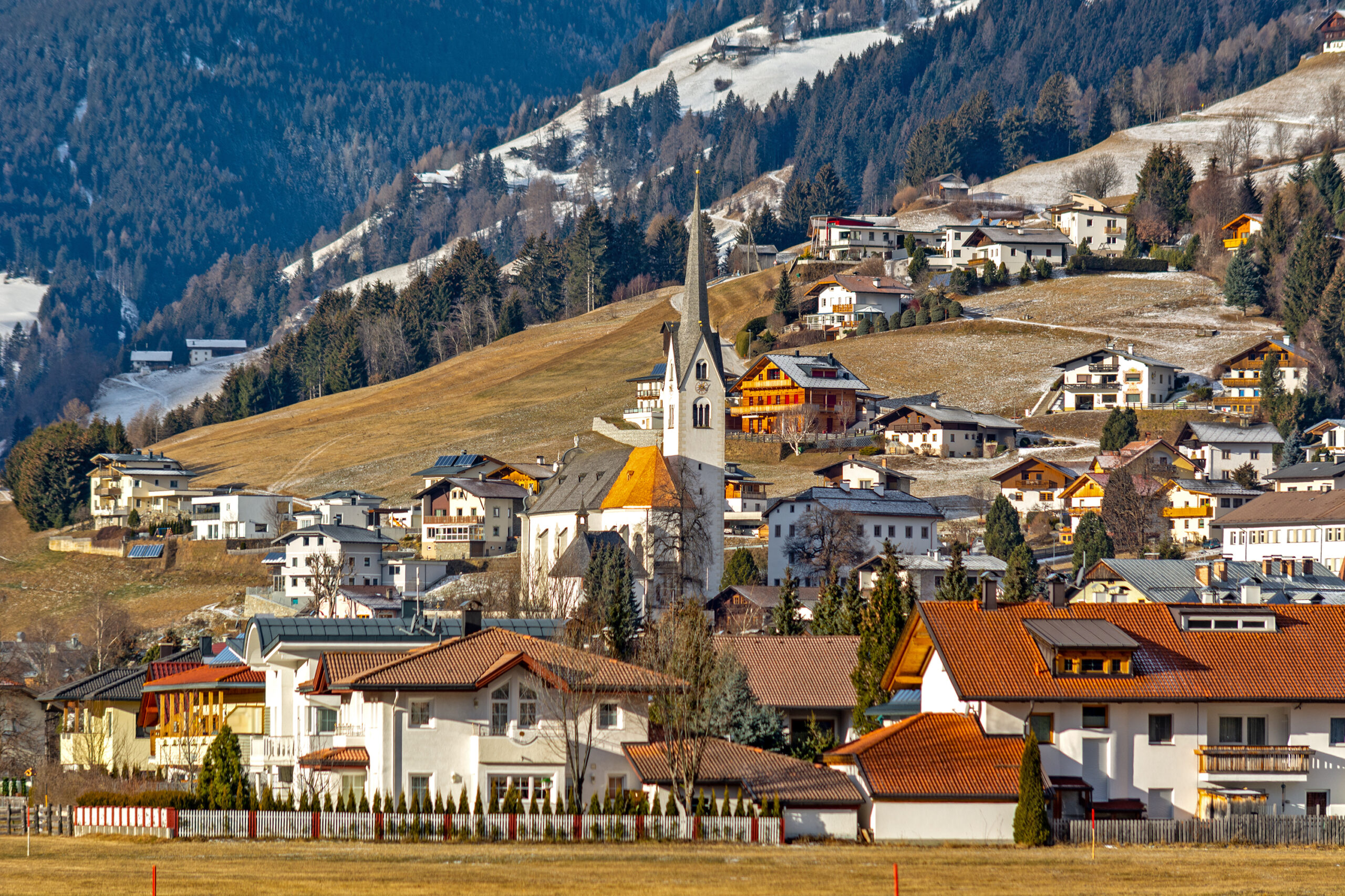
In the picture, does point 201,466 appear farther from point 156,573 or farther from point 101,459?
point 156,573

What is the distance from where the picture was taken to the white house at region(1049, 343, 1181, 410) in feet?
471

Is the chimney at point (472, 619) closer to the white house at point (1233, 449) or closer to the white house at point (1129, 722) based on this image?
the white house at point (1129, 722)

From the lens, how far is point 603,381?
6570 inches

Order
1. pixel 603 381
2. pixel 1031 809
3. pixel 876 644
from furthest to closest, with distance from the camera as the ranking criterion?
pixel 603 381, pixel 876 644, pixel 1031 809

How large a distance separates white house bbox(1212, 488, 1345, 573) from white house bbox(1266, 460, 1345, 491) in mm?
6340

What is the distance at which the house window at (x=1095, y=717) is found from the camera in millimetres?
45688

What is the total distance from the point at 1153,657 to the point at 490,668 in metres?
17.5

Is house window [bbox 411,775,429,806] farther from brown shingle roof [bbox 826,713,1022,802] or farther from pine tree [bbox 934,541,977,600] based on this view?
pine tree [bbox 934,541,977,600]

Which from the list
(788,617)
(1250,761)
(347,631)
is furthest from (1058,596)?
(347,631)

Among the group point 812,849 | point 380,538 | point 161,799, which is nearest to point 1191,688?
point 812,849

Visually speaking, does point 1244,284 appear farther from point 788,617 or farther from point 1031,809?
point 1031,809

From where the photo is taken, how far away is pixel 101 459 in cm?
15100

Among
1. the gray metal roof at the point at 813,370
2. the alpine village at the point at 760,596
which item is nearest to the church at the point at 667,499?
the alpine village at the point at 760,596

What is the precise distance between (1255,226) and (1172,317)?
2609 cm
